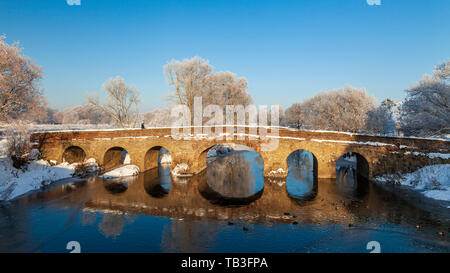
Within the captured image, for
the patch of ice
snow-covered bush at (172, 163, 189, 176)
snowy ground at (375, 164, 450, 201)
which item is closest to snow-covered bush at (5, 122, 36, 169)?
the patch of ice

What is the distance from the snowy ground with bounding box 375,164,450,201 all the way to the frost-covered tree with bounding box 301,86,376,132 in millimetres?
14203

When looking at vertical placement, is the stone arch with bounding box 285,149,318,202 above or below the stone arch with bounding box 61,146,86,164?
below

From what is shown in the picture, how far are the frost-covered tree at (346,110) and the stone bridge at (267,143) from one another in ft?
35.5

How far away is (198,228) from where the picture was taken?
11359mm

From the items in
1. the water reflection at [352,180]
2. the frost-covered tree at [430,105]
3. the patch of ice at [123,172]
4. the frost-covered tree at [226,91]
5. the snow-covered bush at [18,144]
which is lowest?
the water reflection at [352,180]

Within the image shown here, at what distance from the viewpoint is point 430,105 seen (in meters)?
20.4

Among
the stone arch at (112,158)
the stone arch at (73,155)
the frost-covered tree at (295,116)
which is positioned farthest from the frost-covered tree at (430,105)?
the frost-covered tree at (295,116)

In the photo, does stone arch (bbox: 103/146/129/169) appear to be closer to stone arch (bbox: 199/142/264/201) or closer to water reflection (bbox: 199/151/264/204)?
stone arch (bbox: 199/142/264/201)

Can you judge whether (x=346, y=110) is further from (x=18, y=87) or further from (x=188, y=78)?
(x=18, y=87)

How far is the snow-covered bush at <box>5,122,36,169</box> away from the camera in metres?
19.2

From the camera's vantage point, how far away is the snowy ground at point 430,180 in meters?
15.9

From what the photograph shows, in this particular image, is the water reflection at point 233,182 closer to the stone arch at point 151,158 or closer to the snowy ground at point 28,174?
the stone arch at point 151,158

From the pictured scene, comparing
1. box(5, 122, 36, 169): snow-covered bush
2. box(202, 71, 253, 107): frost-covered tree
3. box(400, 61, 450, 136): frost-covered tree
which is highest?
box(202, 71, 253, 107): frost-covered tree
